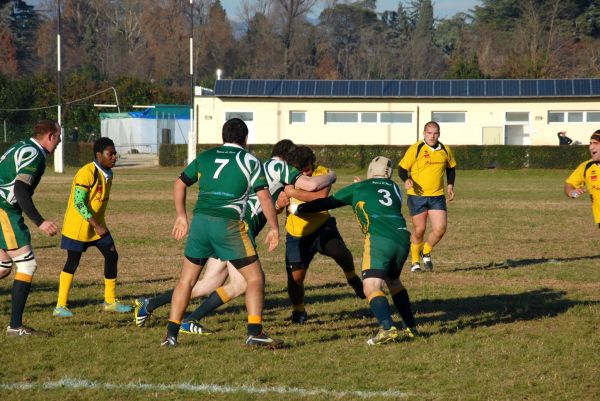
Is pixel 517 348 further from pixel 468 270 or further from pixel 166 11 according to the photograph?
pixel 166 11

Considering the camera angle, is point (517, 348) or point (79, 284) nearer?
point (517, 348)

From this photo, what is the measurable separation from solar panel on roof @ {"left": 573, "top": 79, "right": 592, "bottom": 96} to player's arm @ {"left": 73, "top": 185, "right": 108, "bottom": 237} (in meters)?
47.1

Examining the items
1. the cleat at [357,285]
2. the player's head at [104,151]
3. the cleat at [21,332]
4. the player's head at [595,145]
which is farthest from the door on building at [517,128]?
the cleat at [21,332]

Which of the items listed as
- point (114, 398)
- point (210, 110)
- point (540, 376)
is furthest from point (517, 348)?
point (210, 110)

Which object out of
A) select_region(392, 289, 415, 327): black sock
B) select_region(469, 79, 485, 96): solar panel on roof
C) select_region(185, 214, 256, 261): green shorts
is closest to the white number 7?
select_region(185, 214, 256, 261): green shorts

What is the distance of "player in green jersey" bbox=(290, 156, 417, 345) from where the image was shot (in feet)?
27.8

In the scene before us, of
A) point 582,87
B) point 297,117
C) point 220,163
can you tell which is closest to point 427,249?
point 220,163

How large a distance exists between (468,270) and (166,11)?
99.0m

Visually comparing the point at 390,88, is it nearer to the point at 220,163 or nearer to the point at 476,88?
the point at 476,88

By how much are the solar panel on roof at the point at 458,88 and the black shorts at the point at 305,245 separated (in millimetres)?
45804

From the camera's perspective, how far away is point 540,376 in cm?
745

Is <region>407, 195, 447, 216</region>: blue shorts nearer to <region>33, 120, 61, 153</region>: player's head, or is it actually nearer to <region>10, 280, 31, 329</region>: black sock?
<region>33, 120, 61, 153</region>: player's head

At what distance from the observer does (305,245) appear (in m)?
9.92

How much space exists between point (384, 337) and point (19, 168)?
3694 mm
